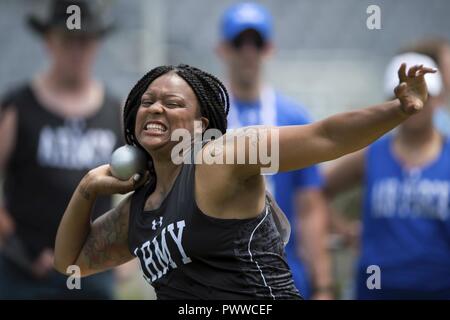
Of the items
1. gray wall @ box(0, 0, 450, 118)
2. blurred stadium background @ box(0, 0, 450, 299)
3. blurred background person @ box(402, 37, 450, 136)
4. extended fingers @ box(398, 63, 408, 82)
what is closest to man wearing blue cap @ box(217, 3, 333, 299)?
blurred background person @ box(402, 37, 450, 136)

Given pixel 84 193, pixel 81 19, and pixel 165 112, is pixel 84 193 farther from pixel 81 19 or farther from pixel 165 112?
pixel 81 19

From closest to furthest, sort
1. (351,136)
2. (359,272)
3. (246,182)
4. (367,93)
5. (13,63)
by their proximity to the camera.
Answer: (351,136), (246,182), (359,272), (13,63), (367,93)

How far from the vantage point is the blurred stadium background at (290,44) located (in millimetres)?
8750

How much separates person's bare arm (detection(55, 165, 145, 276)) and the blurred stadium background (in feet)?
12.6

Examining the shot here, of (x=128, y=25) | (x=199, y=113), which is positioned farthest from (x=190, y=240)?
(x=128, y=25)

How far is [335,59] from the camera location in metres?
9.72

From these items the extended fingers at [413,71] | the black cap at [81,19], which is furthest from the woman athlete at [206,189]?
the black cap at [81,19]

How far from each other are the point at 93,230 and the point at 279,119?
8.41ft

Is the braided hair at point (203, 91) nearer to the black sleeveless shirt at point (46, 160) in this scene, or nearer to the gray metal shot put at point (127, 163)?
the gray metal shot put at point (127, 163)

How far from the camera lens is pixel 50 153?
22.7 feet

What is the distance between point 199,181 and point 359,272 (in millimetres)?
2977

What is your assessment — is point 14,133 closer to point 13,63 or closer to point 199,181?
point 13,63

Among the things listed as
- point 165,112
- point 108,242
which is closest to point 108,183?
point 108,242

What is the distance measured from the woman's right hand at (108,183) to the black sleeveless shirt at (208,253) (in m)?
0.21
